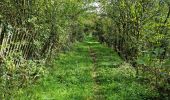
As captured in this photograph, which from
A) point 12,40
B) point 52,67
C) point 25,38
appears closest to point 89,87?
point 25,38

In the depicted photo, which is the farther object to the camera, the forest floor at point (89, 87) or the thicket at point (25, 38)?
the forest floor at point (89, 87)

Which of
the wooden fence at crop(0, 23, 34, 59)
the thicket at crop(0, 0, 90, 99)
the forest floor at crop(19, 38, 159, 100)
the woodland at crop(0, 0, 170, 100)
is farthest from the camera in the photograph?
the forest floor at crop(19, 38, 159, 100)

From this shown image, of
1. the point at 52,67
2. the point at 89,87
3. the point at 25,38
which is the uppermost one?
the point at 25,38

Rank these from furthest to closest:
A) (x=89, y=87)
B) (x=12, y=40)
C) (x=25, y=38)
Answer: (x=89, y=87) < (x=25, y=38) < (x=12, y=40)

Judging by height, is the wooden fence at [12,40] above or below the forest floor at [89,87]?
above

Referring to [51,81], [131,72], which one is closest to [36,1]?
[51,81]

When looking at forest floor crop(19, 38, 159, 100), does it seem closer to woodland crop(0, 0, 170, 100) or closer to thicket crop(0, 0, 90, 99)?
woodland crop(0, 0, 170, 100)

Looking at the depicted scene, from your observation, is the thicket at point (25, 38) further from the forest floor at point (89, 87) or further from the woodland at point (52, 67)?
the forest floor at point (89, 87)

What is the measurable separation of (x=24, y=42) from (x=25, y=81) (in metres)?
5.13

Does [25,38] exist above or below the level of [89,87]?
above

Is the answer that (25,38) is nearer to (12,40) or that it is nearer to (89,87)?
(12,40)

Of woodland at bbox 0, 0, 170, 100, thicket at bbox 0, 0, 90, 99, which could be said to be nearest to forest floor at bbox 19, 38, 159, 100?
woodland at bbox 0, 0, 170, 100

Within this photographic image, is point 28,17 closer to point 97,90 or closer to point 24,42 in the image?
point 24,42

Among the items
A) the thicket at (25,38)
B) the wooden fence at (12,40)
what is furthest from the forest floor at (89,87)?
the wooden fence at (12,40)
